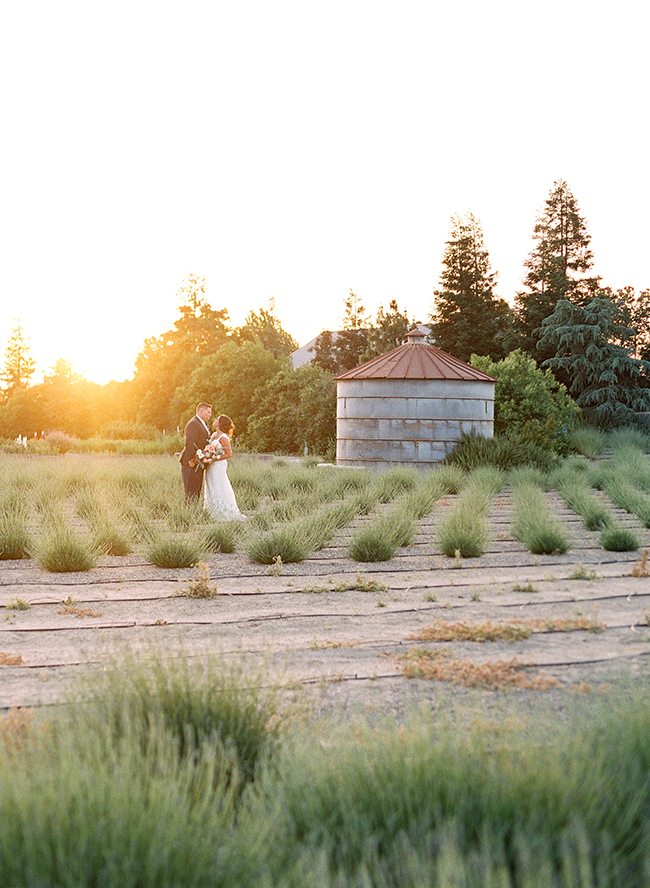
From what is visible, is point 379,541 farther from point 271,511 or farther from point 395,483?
point 395,483

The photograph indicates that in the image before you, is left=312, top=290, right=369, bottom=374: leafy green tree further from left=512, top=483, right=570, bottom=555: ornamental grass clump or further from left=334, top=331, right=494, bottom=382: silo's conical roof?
left=512, top=483, right=570, bottom=555: ornamental grass clump

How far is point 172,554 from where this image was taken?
760 centimetres

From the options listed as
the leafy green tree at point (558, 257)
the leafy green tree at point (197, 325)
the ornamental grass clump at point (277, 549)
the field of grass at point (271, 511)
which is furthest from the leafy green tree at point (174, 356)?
the ornamental grass clump at point (277, 549)

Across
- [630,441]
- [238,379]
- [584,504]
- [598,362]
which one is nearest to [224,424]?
[584,504]

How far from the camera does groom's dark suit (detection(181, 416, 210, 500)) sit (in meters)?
10.9

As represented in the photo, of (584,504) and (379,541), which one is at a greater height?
(584,504)

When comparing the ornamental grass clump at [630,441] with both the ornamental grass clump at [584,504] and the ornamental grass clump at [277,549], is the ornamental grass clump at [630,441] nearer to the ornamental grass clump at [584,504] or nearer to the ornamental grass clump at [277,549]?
the ornamental grass clump at [584,504]

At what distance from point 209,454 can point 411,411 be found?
8246mm

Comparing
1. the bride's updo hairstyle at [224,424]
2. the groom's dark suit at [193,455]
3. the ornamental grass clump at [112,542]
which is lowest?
the ornamental grass clump at [112,542]

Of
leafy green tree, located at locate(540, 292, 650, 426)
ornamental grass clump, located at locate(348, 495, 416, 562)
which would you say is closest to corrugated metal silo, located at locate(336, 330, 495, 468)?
ornamental grass clump, located at locate(348, 495, 416, 562)

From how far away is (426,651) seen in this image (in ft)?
15.4

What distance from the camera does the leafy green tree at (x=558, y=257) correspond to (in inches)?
1475

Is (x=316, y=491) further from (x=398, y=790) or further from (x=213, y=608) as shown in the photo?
(x=398, y=790)

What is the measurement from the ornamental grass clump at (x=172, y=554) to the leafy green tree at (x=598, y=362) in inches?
1044
